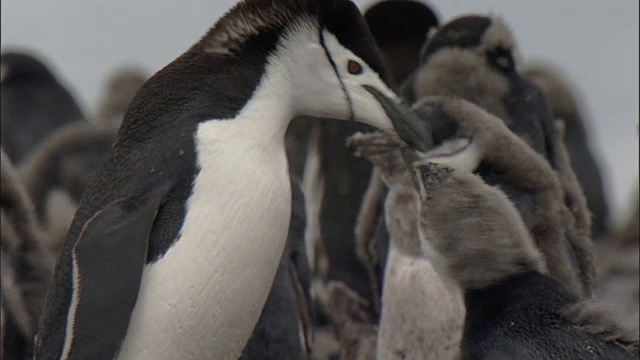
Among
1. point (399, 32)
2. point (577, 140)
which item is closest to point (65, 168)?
point (399, 32)

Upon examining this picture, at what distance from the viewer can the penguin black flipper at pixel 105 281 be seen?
461 centimetres

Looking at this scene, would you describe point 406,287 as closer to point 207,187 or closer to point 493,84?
point 493,84

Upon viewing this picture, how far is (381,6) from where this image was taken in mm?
8422

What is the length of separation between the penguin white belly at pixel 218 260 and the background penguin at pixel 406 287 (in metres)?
0.86

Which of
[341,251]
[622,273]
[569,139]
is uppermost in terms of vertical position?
[341,251]

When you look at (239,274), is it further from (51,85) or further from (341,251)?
(51,85)

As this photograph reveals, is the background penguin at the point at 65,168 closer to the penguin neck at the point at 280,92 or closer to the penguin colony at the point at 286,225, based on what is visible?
the penguin colony at the point at 286,225

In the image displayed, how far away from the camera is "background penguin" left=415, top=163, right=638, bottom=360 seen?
4742 mm

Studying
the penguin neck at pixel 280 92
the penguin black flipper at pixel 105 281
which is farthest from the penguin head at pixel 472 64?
the penguin black flipper at pixel 105 281

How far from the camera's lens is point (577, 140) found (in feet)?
42.2

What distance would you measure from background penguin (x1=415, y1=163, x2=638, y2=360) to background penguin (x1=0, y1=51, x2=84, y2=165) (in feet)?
22.1

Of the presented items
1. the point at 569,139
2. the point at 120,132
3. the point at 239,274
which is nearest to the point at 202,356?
the point at 239,274

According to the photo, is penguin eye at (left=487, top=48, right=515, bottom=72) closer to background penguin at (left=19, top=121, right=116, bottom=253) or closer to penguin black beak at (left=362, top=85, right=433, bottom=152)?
penguin black beak at (left=362, top=85, right=433, bottom=152)

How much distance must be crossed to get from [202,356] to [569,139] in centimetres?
832
